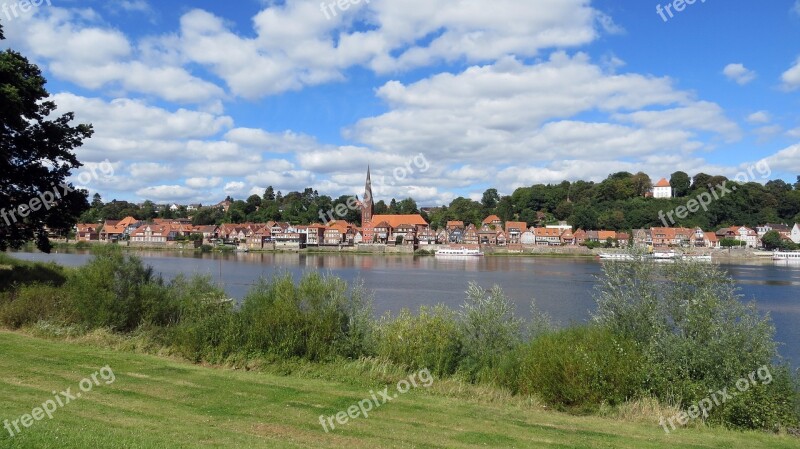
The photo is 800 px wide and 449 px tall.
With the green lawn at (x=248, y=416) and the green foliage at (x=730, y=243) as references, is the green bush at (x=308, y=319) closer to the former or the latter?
the green lawn at (x=248, y=416)

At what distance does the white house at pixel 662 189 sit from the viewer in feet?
547

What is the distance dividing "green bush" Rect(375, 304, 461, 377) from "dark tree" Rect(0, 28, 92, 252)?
14.3m

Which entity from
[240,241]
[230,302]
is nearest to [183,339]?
[230,302]

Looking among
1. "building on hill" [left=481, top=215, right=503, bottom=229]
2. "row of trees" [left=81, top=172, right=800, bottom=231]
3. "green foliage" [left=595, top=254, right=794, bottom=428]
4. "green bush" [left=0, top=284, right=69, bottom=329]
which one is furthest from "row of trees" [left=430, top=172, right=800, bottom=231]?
"green bush" [left=0, top=284, right=69, bottom=329]

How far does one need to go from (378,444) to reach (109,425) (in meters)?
4.00

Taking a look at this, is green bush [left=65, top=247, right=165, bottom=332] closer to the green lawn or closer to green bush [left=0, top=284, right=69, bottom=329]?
green bush [left=0, top=284, right=69, bottom=329]

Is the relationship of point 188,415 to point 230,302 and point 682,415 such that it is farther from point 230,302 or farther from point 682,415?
point 682,415

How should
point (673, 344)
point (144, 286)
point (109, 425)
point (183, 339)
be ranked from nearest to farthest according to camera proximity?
point (109, 425) → point (673, 344) → point (183, 339) → point (144, 286)

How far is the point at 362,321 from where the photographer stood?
16078mm

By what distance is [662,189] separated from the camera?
16762 centimetres

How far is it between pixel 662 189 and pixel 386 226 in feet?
293

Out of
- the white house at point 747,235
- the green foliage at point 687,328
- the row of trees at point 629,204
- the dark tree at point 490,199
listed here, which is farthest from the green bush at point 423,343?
the dark tree at point 490,199

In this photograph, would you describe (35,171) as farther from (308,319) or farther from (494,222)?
(494,222)

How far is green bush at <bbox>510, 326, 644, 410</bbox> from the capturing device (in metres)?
13.0
